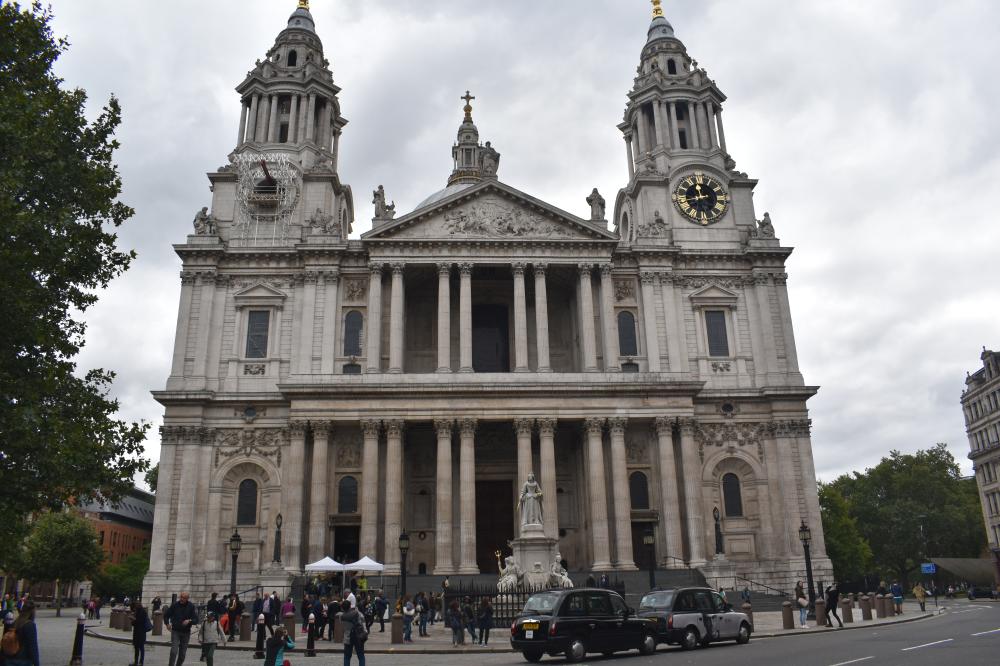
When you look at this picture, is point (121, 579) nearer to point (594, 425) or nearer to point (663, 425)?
point (594, 425)

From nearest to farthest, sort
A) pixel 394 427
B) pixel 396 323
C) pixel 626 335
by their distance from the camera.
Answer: pixel 394 427 → pixel 396 323 → pixel 626 335

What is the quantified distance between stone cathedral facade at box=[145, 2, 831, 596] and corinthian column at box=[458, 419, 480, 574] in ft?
0.36

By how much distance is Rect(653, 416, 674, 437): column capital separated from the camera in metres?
38.8

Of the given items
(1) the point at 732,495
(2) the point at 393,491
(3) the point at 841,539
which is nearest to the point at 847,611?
(1) the point at 732,495

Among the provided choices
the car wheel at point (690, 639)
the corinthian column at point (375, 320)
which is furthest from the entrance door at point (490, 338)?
the car wheel at point (690, 639)

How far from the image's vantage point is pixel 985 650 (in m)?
16.3

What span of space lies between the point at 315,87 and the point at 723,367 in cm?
2993

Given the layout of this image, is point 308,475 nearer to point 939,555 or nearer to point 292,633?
point 292,633

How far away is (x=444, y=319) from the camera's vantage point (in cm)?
4075

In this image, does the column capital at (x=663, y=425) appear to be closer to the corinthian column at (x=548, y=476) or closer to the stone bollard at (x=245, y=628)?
the corinthian column at (x=548, y=476)

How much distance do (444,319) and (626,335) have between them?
10287mm

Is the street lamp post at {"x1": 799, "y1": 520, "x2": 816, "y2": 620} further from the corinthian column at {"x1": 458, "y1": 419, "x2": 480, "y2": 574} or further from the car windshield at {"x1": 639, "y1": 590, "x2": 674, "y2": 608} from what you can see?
the corinthian column at {"x1": 458, "y1": 419, "x2": 480, "y2": 574}

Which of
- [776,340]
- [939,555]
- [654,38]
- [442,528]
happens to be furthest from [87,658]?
[939,555]

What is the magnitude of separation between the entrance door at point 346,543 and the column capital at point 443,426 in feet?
21.3
